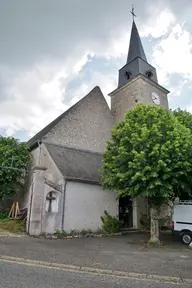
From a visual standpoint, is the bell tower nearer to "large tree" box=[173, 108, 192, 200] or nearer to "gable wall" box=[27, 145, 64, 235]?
"large tree" box=[173, 108, 192, 200]

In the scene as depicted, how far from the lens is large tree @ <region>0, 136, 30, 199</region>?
16.6 m

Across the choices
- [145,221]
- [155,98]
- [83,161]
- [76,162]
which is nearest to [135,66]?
[155,98]

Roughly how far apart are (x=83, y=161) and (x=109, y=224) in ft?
16.0

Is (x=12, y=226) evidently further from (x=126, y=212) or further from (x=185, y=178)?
(x=185, y=178)

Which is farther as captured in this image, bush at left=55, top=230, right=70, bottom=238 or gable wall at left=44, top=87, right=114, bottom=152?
gable wall at left=44, top=87, right=114, bottom=152

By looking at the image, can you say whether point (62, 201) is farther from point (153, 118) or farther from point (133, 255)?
point (153, 118)

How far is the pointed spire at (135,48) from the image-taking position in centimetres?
2573

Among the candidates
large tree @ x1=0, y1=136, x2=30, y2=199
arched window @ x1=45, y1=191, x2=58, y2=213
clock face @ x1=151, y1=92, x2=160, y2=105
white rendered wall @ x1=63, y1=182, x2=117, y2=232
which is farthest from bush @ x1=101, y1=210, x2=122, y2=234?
clock face @ x1=151, y1=92, x2=160, y2=105

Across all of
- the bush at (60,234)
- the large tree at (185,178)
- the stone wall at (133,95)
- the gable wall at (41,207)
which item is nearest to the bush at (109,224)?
the bush at (60,234)

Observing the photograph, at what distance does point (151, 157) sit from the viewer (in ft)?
33.9

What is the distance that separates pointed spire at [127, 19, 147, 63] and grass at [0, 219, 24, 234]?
20.2 m

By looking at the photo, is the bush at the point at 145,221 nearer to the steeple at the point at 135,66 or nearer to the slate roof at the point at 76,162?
the slate roof at the point at 76,162

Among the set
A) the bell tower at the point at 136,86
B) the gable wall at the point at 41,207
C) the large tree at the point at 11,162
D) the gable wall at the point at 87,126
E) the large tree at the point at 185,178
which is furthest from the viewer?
the bell tower at the point at 136,86

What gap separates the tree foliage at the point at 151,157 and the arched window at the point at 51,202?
3.43m
